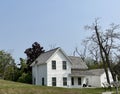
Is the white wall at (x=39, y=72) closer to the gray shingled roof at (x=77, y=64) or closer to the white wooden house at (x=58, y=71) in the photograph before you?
the white wooden house at (x=58, y=71)

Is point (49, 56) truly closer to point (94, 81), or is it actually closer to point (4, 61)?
point (94, 81)

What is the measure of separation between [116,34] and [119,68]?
15.2 metres

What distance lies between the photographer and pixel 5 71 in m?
73.9

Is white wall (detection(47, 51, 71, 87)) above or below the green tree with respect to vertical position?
below

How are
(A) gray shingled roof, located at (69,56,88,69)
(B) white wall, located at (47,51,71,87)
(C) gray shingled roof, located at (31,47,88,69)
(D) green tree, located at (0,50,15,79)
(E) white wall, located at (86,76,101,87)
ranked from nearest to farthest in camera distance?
(B) white wall, located at (47,51,71,87) → (C) gray shingled roof, located at (31,47,88,69) → (A) gray shingled roof, located at (69,56,88,69) → (E) white wall, located at (86,76,101,87) → (D) green tree, located at (0,50,15,79)

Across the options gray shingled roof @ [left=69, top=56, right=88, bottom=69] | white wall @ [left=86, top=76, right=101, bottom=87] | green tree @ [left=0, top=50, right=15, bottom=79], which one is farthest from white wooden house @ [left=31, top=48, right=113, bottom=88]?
green tree @ [left=0, top=50, right=15, bottom=79]

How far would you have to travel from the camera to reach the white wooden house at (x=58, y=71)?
191 ft

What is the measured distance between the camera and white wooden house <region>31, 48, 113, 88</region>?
58125 millimetres

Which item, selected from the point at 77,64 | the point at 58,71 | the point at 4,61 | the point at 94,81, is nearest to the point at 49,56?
the point at 58,71

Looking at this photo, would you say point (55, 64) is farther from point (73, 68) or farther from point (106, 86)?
point (106, 86)

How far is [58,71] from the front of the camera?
58.8 meters

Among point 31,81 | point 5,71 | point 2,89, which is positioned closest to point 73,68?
point 31,81

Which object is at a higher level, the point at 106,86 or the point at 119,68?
the point at 119,68

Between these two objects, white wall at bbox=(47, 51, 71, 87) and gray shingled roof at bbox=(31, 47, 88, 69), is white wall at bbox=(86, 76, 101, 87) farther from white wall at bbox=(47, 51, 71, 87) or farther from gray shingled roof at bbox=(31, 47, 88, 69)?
white wall at bbox=(47, 51, 71, 87)
